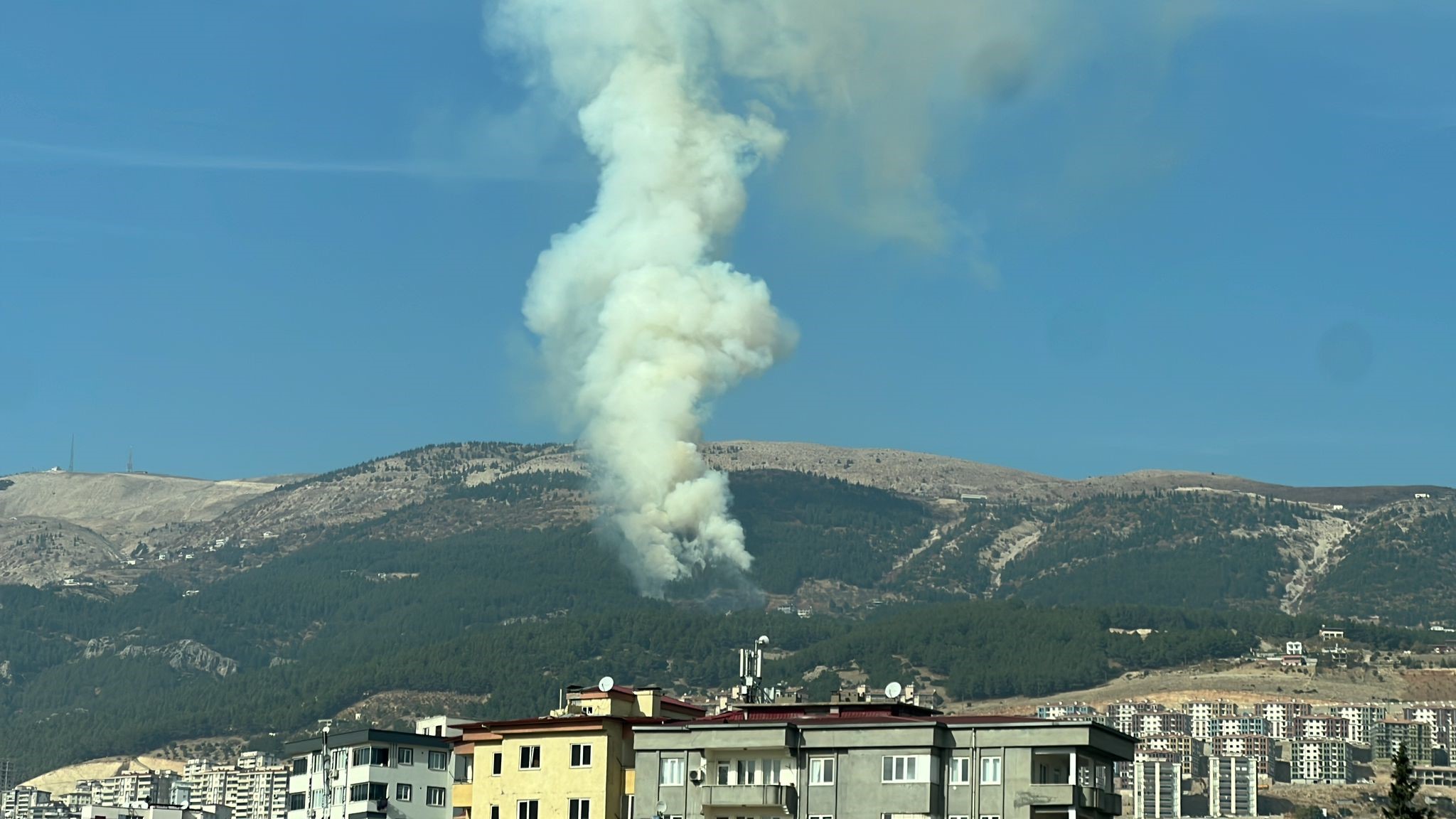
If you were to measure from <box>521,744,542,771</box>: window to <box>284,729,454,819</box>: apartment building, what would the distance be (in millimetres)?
15829

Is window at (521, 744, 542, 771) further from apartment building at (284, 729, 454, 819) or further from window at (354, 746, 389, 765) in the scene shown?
window at (354, 746, 389, 765)

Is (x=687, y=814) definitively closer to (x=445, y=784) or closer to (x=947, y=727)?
(x=947, y=727)

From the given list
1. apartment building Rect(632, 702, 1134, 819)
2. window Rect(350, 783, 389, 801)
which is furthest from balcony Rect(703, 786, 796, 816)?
window Rect(350, 783, 389, 801)

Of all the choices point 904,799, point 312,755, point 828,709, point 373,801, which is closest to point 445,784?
point 373,801

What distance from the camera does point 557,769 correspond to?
78625 mm

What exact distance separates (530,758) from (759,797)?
9723 millimetres

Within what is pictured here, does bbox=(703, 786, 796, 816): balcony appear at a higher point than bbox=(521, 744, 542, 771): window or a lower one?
lower

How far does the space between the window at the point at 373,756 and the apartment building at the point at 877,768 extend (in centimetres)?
2305

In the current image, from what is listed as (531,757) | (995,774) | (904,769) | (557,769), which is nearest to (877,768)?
(904,769)

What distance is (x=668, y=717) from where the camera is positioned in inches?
3332

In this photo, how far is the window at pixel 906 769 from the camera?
70.9m

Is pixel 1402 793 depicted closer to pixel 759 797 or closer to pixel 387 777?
pixel 759 797

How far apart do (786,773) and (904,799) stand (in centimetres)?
398

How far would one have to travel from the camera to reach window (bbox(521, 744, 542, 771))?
79.0 meters
